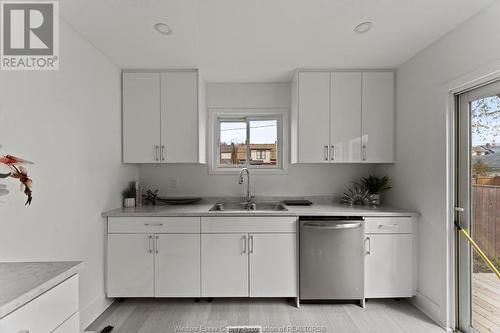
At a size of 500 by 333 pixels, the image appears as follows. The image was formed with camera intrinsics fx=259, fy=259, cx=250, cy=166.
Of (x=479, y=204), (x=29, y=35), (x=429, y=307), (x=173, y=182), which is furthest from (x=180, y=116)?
(x=429, y=307)

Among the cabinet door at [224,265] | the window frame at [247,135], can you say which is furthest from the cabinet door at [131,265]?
the window frame at [247,135]

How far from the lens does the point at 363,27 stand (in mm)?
2023

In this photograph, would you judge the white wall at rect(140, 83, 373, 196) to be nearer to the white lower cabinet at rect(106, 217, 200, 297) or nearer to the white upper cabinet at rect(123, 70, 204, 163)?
the white upper cabinet at rect(123, 70, 204, 163)

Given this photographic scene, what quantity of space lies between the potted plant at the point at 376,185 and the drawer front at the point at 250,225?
1099 millimetres

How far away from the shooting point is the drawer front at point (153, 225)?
2.49m

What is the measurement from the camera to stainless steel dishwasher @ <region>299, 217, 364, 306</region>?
8.05 ft

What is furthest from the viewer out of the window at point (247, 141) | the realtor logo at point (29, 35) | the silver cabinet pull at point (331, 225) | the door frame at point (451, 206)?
the window at point (247, 141)

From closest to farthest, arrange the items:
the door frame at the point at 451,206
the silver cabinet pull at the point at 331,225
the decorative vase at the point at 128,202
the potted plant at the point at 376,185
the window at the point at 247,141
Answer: the door frame at the point at 451,206
the silver cabinet pull at the point at 331,225
the decorative vase at the point at 128,202
the potted plant at the point at 376,185
the window at the point at 247,141

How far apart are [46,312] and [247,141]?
2665 millimetres

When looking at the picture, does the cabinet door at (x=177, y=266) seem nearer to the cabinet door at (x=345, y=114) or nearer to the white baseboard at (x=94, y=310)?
the white baseboard at (x=94, y=310)

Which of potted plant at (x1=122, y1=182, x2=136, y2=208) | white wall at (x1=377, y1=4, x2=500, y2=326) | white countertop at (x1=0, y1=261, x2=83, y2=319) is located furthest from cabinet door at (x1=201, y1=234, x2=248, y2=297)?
white wall at (x1=377, y1=4, x2=500, y2=326)

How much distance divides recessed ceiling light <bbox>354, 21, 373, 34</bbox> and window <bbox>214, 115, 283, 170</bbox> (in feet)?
4.76

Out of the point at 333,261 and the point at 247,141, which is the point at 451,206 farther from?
the point at 247,141

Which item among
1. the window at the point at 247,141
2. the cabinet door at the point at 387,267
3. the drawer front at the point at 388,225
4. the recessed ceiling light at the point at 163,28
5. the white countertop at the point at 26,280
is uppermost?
the recessed ceiling light at the point at 163,28
